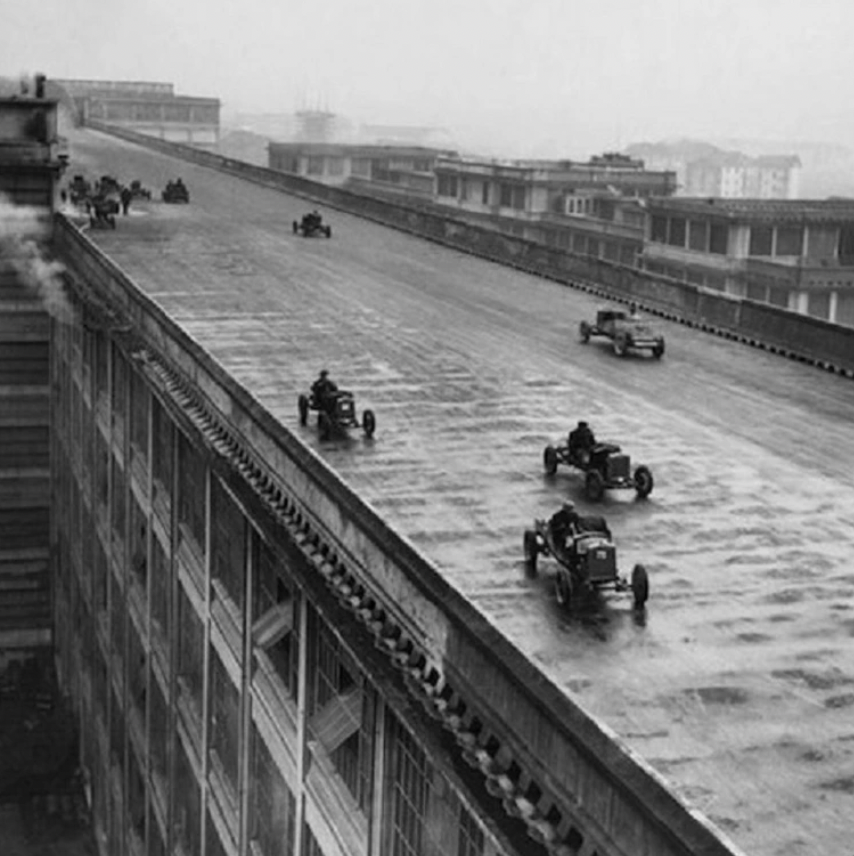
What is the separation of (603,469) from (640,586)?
4276 mm

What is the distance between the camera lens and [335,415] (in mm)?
20953

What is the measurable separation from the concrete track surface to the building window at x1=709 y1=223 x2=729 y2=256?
86.8 ft

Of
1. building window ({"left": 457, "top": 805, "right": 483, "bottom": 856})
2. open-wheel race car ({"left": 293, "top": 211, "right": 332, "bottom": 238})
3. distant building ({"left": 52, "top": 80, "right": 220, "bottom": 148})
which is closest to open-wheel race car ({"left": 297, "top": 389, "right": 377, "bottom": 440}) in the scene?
building window ({"left": 457, "top": 805, "right": 483, "bottom": 856})

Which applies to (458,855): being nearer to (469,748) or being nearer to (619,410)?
(469,748)

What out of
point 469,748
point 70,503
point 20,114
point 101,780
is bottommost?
point 101,780

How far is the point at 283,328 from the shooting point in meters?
30.3

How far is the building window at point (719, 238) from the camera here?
64188 mm

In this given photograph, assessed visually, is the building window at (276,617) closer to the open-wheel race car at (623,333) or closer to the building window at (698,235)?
the open-wheel race car at (623,333)

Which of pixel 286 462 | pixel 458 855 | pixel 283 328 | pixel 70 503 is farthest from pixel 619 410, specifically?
pixel 70 503

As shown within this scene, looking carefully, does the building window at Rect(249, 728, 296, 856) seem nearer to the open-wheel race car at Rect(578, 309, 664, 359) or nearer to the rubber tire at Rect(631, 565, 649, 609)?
the rubber tire at Rect(631, 565, 649, 609)

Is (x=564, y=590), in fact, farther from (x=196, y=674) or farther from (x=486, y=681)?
(x=196, y=674)

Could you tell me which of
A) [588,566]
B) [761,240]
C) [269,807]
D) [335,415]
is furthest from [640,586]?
[761,240]

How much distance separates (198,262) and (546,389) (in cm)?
1789

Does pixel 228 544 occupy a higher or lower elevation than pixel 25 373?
higher
